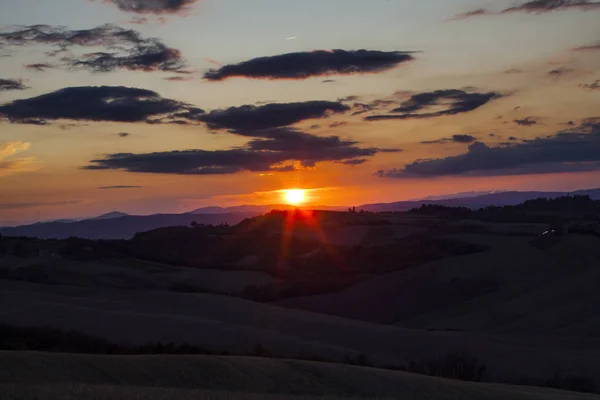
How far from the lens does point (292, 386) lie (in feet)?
59.7

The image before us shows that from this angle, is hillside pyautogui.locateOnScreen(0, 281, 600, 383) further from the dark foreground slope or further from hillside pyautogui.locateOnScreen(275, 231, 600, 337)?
the dark foreground slope

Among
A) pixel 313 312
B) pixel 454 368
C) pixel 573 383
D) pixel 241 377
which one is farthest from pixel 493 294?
pixel 241 377

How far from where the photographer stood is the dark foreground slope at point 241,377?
17328mm

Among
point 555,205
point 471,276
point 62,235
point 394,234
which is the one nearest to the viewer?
Answer: point 471,276

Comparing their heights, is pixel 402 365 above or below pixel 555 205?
below

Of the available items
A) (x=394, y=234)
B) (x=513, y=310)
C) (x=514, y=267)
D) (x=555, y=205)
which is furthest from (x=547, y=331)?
(x=555, y=205)

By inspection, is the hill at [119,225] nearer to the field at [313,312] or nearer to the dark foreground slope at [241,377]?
the field at [313,312]

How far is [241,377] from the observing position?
60.2 feet

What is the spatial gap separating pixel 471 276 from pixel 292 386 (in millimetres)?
39863

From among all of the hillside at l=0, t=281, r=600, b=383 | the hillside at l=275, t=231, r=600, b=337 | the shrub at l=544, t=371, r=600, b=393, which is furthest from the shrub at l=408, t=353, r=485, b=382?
the hillside at l=275, t=231, r=600, b=337

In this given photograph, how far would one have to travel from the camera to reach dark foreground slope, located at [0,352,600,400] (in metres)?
17.3

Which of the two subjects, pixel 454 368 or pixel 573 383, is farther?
pixel 454 368

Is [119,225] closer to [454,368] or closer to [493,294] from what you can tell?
[493,294]

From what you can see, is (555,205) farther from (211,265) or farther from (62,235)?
(62,235)
